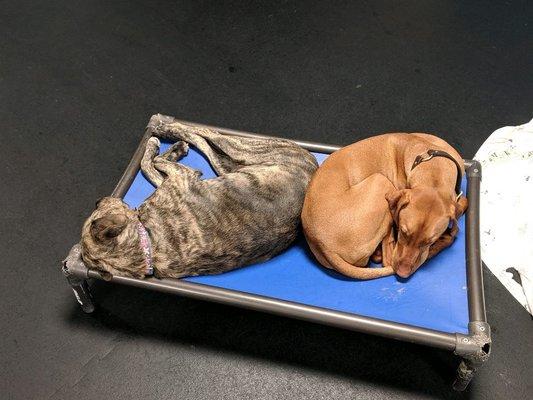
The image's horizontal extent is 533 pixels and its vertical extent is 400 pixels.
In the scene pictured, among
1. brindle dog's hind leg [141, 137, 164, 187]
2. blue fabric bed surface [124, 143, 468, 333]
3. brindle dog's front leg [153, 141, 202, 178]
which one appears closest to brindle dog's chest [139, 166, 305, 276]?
blue fabric bed surface [124, 143, 468, 333]

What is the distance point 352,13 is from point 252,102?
1.40 metres

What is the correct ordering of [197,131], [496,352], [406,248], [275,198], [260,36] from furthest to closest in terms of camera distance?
[260,36], [197,131], [496,352], [275,198], [406,248]

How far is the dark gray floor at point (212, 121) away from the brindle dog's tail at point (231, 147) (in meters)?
0.70

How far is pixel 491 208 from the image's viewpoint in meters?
3.45

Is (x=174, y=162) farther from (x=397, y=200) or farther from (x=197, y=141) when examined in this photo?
(x=397, y=200)

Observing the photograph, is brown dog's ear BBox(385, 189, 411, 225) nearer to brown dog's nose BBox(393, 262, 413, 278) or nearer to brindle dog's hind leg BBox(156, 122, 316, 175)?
brown dog's nose BBox(393, 262, 413, 278)

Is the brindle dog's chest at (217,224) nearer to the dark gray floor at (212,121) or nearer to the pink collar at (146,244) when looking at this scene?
the pink collar at (146,244)

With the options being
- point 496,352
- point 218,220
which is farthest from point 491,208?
point 218,220

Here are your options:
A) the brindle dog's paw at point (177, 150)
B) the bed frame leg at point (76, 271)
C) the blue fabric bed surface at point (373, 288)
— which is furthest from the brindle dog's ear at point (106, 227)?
the brindle dog's paw at point (177, 150)

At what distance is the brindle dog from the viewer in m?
2.62

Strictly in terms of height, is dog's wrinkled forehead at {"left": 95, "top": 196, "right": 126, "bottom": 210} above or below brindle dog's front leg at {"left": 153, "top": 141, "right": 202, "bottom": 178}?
below

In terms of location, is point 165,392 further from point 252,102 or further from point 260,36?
point 260,36

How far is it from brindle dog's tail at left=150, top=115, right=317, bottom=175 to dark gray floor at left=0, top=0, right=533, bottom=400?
2.29 ft

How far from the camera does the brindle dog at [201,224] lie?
2.62 meters
